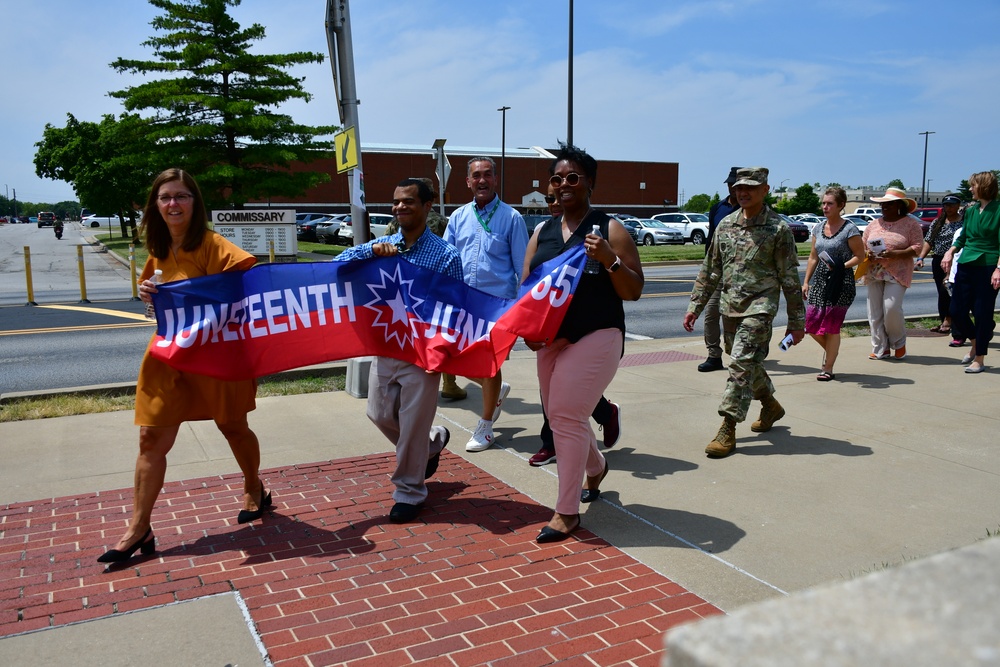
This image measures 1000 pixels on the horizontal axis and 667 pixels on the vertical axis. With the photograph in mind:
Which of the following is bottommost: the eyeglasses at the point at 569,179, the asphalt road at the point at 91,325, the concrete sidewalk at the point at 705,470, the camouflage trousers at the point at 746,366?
the asphalt road at the point at 91,325

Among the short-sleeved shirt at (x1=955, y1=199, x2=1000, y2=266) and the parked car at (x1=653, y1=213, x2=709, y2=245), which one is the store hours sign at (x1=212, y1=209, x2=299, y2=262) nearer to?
the short-sleeved shirt at (x1=955, y1=199, x2=1000, y2=266)

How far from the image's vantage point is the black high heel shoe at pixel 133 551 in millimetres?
4012

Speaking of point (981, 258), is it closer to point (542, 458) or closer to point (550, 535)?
point (542, 458)

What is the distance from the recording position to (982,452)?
18.7 ft

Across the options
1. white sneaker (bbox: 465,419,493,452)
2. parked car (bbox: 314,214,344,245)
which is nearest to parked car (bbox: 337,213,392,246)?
parked car (bbox: 314,214,344,245)

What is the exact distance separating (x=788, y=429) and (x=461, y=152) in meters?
63.2

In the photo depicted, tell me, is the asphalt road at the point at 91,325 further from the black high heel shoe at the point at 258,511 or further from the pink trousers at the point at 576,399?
the pink trousers at the point at 576,399

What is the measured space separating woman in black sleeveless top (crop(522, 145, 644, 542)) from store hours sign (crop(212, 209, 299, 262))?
18539 millimetres

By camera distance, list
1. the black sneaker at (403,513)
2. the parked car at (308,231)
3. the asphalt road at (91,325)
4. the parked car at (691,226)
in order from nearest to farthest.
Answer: the black sneaker at (403,513), the asphalt road at (91,325), the parked car at (691,226), the parked car at (308,231)

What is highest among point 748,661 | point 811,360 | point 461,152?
point 461,152

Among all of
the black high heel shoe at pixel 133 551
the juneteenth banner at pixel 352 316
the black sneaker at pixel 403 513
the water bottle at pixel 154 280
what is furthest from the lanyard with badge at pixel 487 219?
the black high heel shoe at pixel 133 551

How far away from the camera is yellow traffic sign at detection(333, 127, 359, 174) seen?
300 inches

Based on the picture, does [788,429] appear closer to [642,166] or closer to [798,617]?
[798,617]

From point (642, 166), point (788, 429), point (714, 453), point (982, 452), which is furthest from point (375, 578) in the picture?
point (642, 166)
